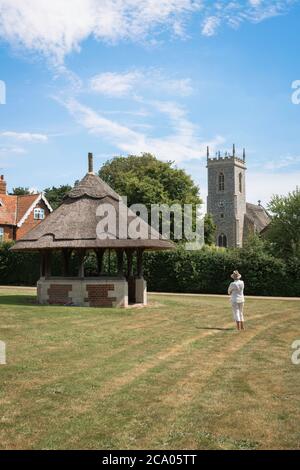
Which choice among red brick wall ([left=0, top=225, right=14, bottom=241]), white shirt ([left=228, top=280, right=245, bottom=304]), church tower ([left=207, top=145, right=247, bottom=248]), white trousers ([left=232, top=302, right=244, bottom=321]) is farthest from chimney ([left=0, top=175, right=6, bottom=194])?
church tower ([left=207, top=145, right=247, bottom=248])

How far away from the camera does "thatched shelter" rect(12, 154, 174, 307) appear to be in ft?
69.2

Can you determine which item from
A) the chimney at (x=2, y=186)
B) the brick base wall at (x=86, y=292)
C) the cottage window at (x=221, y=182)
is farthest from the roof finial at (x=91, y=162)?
the cottage window at (x=221, y=182)

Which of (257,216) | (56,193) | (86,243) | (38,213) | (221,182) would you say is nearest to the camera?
(86,243)

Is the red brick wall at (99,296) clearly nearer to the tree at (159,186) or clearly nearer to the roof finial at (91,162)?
the roof finial at (91,162)

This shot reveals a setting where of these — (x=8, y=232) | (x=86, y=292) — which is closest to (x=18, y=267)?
(x=8, y=232)

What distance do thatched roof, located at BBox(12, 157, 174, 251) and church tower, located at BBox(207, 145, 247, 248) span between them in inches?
2531

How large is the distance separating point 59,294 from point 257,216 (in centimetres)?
7527

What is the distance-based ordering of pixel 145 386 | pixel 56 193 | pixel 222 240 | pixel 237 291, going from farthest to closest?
pixel 222 240 < pixel 56 193 < pixel 237 291 < pixel 145 386

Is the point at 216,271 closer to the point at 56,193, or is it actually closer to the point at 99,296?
the point at 99,296

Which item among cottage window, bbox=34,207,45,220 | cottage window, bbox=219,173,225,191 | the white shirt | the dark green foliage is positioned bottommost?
the white shirt

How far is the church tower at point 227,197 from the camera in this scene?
3433 inches

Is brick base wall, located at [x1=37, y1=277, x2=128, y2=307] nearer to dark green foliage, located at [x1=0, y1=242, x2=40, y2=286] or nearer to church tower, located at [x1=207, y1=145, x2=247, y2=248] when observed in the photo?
dark green foliage, located at [x1=0, y1=242, x2=40, y2=286]

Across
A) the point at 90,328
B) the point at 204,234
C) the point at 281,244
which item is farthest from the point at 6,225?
the point at 90,328

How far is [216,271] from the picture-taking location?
32812 millimetres
